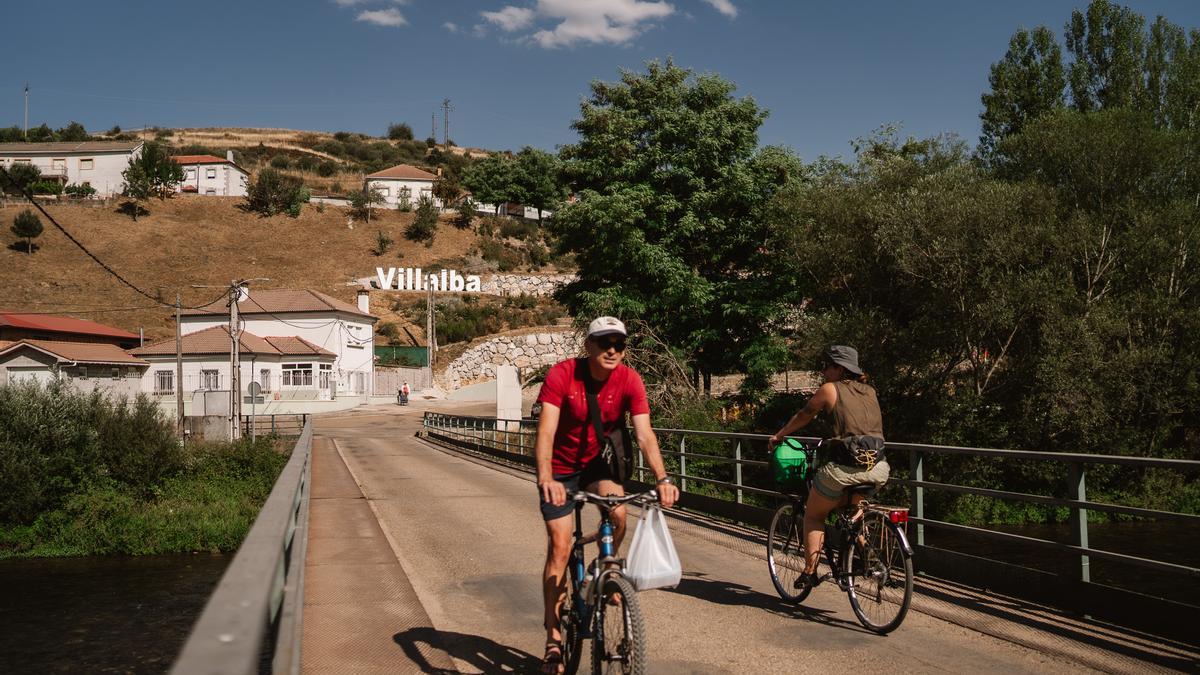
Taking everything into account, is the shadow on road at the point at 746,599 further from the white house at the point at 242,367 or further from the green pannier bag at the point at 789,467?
the white house at the point at 242,367

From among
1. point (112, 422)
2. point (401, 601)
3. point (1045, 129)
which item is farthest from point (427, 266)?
point (401, 601)

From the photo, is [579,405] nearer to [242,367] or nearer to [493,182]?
[242,367]

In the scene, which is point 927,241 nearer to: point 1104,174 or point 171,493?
point 1104,174

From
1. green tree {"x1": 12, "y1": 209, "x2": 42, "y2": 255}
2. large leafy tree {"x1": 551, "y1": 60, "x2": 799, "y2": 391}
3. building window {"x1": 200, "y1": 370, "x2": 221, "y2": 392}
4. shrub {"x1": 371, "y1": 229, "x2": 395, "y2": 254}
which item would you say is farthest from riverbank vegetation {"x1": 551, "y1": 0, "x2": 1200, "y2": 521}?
green tree {"x1": 12, "y1": 209, "x2": 42, "y2": 255}

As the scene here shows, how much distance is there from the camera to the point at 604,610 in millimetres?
4625

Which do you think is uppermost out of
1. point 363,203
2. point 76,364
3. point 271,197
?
point 271,197

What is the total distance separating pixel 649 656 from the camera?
237 inches

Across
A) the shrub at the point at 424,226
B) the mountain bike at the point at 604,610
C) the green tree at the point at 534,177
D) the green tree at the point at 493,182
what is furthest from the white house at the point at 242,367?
the mountain bike at the point at 604,610

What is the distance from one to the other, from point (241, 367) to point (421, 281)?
2738 centimetres

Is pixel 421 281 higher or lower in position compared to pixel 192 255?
lower

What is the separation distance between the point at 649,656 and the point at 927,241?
76.1 ft

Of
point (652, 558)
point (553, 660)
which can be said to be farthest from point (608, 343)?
point (553, 660)

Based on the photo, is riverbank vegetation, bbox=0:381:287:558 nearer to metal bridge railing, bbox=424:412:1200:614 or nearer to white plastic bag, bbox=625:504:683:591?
metal bridge railing, bbox=424:412:1200:614

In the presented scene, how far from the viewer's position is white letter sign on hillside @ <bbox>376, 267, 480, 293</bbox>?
84250 millimetres
